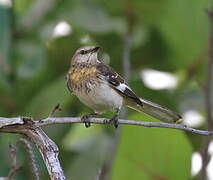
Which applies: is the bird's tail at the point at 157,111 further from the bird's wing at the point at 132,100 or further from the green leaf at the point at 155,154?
the green leaf at the point at 155,154

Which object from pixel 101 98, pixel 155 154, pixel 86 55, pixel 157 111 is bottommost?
pixel 155 154

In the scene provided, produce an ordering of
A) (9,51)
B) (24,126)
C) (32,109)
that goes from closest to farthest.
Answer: (24,126)
(32,109)
(9,51)

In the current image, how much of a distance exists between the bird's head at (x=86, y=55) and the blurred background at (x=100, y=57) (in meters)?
0.19

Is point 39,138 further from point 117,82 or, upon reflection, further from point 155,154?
point 117,82

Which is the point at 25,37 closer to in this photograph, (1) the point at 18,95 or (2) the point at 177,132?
(1) the point at 18,95

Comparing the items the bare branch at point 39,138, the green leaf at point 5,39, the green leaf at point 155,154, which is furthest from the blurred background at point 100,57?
the bare branch at point 39,138

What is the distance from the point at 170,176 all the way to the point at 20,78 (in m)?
1.50

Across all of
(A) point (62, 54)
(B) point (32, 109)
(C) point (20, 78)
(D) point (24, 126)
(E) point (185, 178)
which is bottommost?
(D) point (24, 126)

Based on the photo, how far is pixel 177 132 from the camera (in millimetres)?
3846

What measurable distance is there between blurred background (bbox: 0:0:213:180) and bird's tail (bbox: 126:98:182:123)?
0.08m

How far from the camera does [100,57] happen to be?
16.7 ft

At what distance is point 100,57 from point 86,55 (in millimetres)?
311

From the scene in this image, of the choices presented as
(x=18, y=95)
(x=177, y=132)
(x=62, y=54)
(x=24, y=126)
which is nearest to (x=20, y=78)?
(x=18, y=95)

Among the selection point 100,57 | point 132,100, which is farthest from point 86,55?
point 132,100
